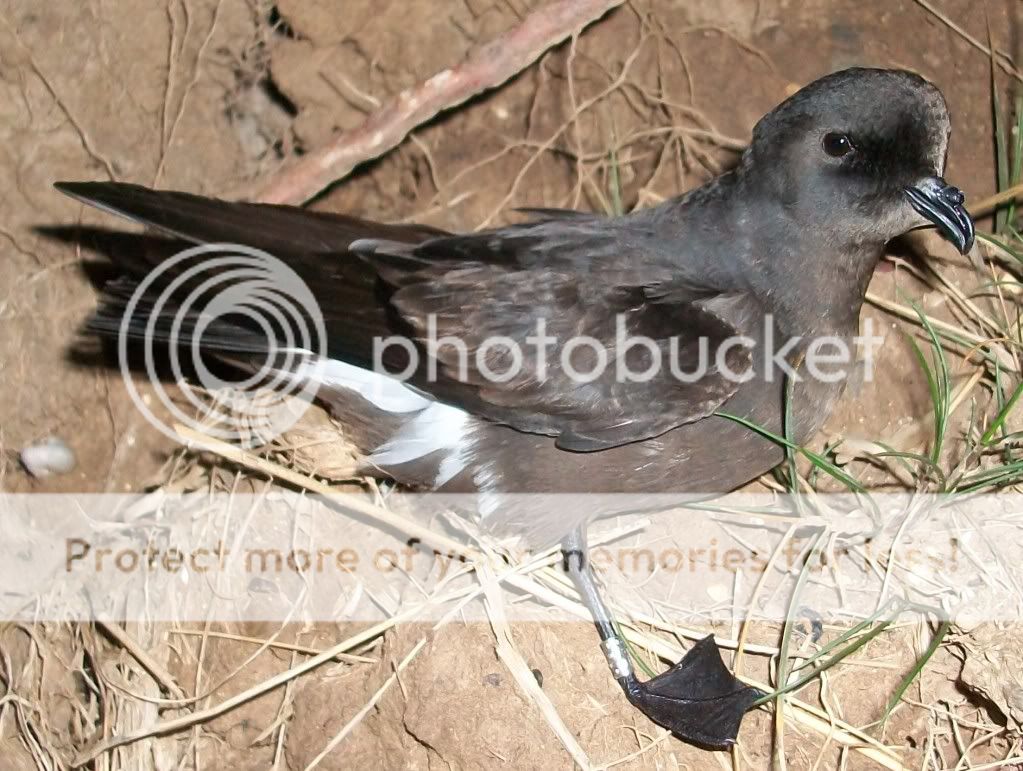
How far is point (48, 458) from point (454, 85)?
1.50m

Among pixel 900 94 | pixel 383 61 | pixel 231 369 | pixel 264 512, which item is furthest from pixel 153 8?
pixel 900 94

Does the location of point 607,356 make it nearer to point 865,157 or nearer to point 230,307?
point 865,157

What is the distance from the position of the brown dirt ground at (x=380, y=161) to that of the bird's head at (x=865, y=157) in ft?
2.23

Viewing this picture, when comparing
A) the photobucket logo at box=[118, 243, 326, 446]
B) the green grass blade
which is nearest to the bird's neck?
the green grass blade

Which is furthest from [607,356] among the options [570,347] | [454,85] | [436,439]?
[454,85]

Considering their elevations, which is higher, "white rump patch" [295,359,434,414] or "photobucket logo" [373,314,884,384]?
"photobucket logo" [373,314,884,384]

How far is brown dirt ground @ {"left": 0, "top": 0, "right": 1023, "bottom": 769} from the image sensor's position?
7.30 ft

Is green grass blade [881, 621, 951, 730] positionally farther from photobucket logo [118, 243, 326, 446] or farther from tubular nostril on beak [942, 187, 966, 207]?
photobucket logo [118, 243, 326, 446]

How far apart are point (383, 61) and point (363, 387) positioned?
1273 mm

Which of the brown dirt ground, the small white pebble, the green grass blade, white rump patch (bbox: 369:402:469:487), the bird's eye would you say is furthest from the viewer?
the small white pebble

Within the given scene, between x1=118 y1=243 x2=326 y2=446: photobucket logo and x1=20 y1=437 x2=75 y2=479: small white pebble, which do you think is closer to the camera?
x1=118 y1=243 x2=326 y2=446: photobucket logo

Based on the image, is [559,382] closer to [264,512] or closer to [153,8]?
[264,512]

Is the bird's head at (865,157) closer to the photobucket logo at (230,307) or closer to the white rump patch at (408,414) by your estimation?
the white rump patch at (408,414)

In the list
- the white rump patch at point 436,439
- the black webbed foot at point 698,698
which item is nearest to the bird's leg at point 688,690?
the black webbed foot at point 698,698
